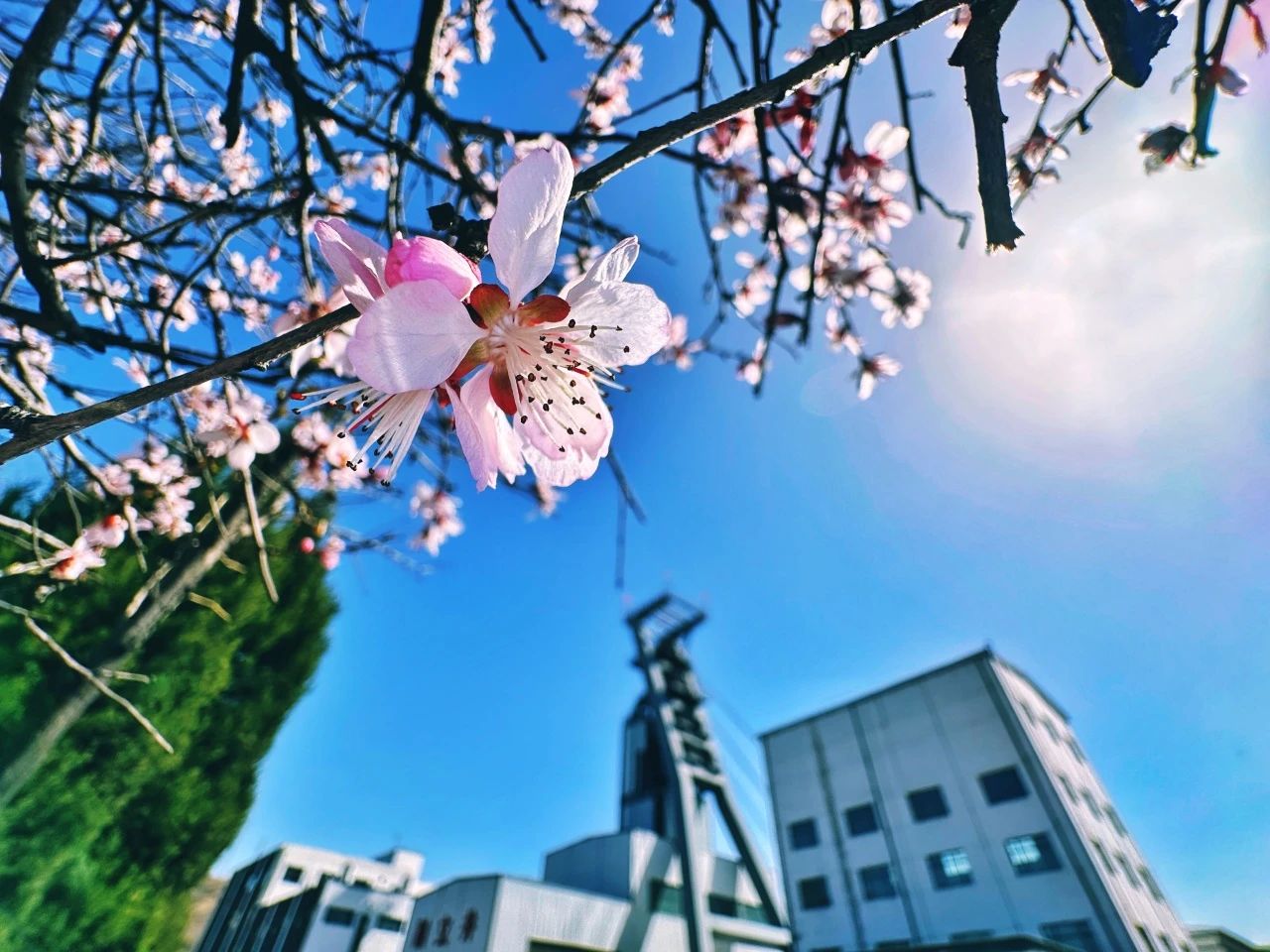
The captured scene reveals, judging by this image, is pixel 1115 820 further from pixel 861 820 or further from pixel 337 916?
pixel 337 916

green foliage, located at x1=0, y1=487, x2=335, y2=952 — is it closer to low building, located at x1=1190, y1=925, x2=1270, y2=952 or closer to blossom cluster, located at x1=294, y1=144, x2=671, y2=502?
blossom cluster, located at x1=294, y1=144, x2=671, y2=502

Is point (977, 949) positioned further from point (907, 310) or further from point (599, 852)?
point (907, 310)

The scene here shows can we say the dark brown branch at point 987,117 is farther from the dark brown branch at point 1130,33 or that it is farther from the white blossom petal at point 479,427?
the white blossom petal at point 479,427

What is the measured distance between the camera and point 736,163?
2803 millimetres

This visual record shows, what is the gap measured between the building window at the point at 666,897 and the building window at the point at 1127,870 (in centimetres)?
A: 1077

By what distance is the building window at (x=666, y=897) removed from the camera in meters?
10.6

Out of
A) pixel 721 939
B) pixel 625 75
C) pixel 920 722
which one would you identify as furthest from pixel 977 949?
pixel 625 75

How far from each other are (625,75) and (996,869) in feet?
51.2

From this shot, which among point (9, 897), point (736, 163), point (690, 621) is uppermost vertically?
point (690, 621)

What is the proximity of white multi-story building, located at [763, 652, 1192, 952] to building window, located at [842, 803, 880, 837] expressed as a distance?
27 millimetres

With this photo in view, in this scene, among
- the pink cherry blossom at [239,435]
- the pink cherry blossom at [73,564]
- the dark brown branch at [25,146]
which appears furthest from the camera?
the pink cherry blossom at [73,564]

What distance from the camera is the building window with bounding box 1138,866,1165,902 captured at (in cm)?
1507

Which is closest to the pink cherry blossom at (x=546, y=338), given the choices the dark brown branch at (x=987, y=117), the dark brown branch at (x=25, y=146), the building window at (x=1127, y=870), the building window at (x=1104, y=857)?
the dark brown branch at (x=987, y=117)

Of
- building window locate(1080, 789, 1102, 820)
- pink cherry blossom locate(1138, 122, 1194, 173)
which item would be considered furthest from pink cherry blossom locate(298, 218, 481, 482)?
building window locate(1080, 789, 1102, 820)
